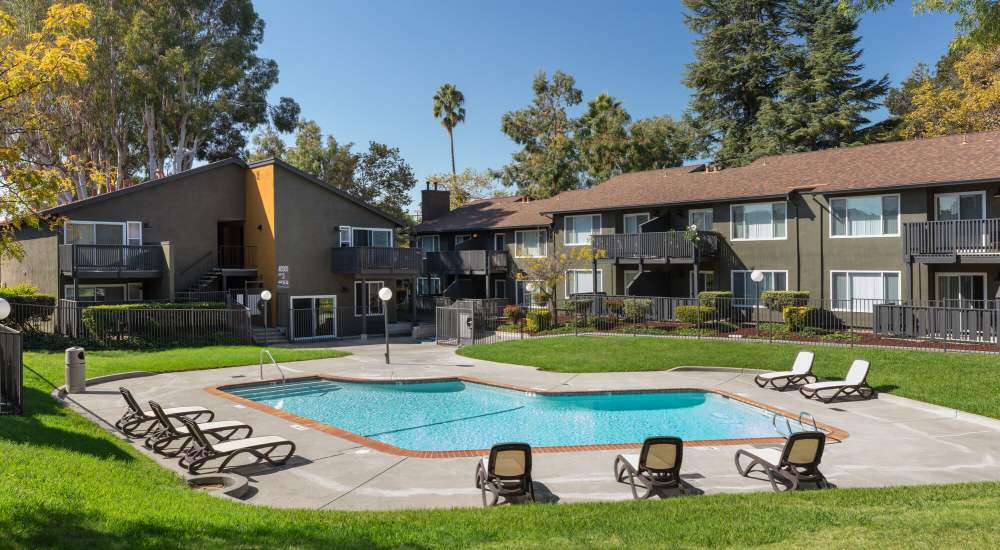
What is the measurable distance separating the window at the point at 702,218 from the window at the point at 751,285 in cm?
264

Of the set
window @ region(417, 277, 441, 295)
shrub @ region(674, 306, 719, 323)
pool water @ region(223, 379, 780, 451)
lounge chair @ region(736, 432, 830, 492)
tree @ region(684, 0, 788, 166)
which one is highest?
tree @ region(684, 0, 788, 166)

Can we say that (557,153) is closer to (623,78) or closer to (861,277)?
(623,78)

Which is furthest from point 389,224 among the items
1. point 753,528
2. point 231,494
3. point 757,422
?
point 753,528

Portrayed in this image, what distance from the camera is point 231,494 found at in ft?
30.0

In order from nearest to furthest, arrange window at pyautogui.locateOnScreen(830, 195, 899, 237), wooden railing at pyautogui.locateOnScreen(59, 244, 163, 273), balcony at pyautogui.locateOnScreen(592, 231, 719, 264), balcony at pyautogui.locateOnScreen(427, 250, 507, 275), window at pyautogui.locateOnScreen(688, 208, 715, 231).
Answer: window at pyautogui.locateOnScreen(830, 195, 899, 237) → wooden railing at pyautogui.locateOnScreen(59, 244, 163, 273) → balcony at pyautogui.locateOnScreen(592, 231, 719, 264) → window at pyautogui.locateOnScreen(688, 208, 715, 231) → balcony at pyautogui.locateOnScreen(427, 250, 507, 275)

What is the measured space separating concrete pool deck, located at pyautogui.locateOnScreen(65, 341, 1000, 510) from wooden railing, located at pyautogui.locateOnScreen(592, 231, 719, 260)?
1294 centimetres

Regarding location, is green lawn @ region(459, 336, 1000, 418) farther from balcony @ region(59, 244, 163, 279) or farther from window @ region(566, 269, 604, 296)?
balcony @ region(59, 244, 163, 279)

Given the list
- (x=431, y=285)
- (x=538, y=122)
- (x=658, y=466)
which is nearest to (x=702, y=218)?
(x=431, y=285)

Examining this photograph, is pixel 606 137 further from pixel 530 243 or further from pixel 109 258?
pixel 109 258

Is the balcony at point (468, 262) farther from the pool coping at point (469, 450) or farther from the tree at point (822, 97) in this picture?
the tree at point (822, 97)

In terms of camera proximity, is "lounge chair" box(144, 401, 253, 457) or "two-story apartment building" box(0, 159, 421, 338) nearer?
"lounge chair" box(144, 401, 253, 457)

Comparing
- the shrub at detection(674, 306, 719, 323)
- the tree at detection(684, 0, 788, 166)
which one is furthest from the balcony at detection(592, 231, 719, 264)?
the tree at detection(684, 0, 788, 166)

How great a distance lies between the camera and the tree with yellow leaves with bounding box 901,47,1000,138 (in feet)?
124

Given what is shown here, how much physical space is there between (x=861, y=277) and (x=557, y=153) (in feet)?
105
